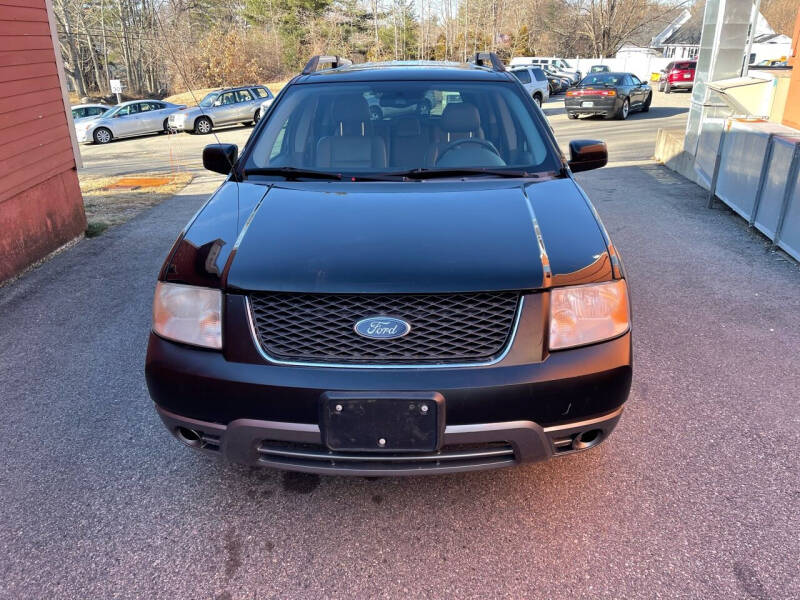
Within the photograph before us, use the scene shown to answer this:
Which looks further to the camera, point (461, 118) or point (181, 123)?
point (181, 123)

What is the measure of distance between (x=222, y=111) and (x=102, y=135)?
4292 millimetres

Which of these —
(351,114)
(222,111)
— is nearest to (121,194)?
(351,114)

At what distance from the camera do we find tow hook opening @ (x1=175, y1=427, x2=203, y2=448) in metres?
2.37

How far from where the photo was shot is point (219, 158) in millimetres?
3590

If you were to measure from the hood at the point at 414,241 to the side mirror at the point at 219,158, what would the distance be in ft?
2.85

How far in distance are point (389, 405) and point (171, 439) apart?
159cm

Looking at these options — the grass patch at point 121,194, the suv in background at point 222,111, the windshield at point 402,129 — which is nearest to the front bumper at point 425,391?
the windshield at point 402,129

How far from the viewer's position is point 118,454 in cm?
301

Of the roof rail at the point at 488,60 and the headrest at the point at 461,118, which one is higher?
the roof rail at the point at 488,60

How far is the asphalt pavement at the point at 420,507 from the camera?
222cm

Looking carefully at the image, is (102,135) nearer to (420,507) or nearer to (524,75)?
(524,75)

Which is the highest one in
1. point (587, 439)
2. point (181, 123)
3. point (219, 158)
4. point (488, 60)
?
point (488, 60)

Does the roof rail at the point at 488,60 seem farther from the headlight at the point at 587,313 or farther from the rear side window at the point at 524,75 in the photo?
the rear side window at the point at 524,75

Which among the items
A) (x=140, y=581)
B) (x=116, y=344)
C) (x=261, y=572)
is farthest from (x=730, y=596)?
(x=116, y=344)
